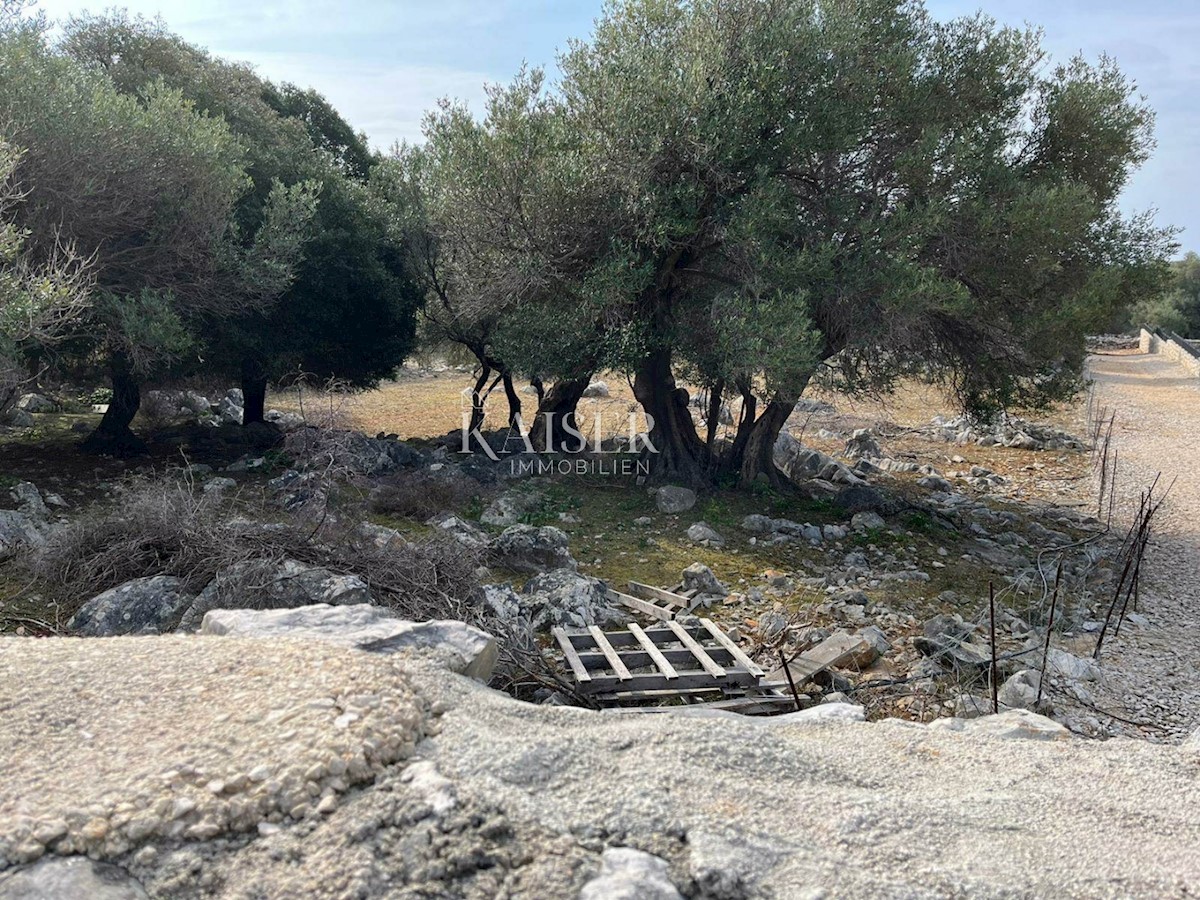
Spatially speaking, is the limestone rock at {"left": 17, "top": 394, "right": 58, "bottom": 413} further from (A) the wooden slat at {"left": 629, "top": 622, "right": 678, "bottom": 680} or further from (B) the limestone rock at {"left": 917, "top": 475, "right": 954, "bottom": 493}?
(B) the limestone rock at {"left": 917, "top": 475, "right": 954, "bottom": 493}

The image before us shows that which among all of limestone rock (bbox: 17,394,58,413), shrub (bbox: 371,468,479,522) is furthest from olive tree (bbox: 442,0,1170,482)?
limestone rock (bbox: 17,394,58,413)

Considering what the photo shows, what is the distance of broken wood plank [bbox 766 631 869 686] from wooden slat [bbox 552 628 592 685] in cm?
135

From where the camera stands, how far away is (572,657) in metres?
6.41

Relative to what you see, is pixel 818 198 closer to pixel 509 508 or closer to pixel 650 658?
pixel 509 508

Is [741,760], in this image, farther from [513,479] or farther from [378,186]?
[378,186]

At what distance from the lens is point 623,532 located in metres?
10.8

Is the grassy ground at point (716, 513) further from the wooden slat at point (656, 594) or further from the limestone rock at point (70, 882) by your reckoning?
the limestone rock at point (70, 882)

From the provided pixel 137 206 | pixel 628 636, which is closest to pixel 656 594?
pixel 628 636

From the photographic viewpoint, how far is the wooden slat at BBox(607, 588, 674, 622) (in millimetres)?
→ 7746

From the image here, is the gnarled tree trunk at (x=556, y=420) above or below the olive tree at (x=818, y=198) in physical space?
below

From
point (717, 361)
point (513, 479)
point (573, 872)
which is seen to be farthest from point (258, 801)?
point (513, 479)

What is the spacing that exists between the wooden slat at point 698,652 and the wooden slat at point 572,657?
835 millimetres

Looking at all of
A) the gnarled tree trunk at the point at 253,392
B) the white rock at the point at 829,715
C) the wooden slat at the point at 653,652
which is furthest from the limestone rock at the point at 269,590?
the gnarled tree trunk at the point at 253,392

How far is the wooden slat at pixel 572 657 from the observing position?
20.0ft
